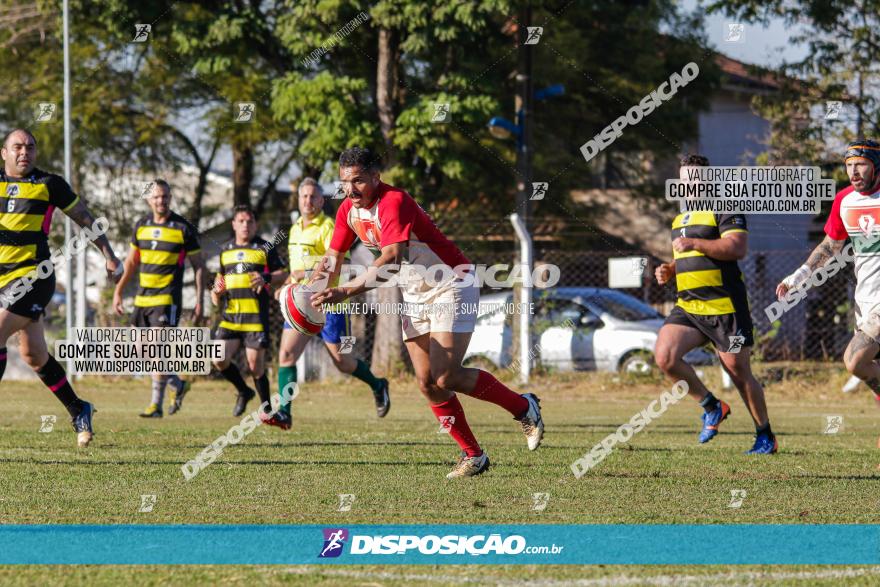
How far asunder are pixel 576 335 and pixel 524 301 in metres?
1.12

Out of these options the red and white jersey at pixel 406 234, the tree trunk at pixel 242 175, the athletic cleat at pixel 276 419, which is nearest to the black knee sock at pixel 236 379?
the athletic cleat at pixel 276 419

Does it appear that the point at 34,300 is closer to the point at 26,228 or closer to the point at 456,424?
the point at 26,228

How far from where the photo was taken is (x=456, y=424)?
811 centimetres

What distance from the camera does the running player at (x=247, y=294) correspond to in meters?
12.7

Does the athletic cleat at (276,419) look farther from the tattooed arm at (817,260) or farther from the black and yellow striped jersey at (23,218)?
the tattooed arm at (817,260)

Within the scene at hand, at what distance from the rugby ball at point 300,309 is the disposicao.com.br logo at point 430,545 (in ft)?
7.22

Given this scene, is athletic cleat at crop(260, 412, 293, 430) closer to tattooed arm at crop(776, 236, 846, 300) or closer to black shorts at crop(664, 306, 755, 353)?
black shorts at crop(664, 306, 755, 353)

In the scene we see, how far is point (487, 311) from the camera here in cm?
1972

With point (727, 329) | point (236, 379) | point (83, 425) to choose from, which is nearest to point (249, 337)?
point (236, 379)

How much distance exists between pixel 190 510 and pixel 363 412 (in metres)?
8.46

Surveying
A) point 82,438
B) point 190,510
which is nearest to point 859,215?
point 190,510

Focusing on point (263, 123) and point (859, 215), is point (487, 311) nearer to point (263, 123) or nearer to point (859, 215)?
point (263, 123)

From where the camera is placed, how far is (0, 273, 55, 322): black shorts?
892cm

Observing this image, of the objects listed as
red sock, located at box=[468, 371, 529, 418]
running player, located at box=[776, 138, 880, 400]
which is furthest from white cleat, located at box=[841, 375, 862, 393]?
red sock, located at box=[468, 371, 529, 418]
